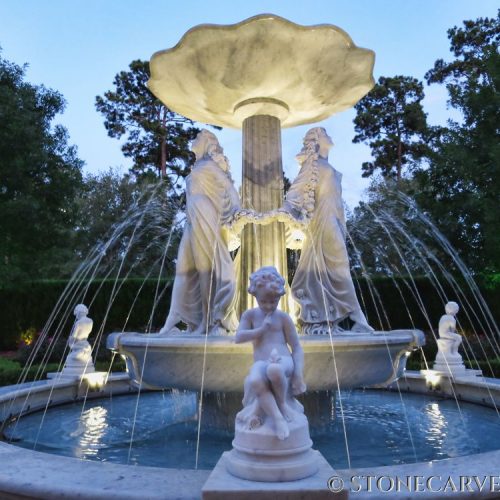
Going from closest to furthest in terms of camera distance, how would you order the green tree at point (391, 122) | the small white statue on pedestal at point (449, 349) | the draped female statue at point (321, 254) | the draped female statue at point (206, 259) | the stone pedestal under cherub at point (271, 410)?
the stone pedestal under cherub at point (271, 410), the draped female statue at point (206, 259), the draped female statue at point (321, 254), the small white statue on pedestal at point (449, 349), the green tree at point (391, 122)

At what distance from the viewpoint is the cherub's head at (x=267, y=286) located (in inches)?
126

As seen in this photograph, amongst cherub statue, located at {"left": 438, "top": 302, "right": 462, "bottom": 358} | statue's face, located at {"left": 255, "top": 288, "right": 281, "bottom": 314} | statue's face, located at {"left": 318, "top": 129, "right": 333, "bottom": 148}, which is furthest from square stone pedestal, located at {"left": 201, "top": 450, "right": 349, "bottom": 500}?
cherub statue, located at {"left": 438, "top": 302, "right": 462, "bottom": 358}

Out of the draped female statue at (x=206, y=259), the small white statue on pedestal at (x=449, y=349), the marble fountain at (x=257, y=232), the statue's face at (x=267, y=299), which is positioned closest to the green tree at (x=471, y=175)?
the small white statue on pedestal at (x=449, y=349)

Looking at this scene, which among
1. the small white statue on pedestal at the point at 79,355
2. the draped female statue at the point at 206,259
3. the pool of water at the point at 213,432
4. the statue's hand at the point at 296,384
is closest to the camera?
the statue's hand at the point at 296,384

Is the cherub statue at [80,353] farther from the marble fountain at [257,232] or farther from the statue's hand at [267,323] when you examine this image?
the statue's hand at [267,323]

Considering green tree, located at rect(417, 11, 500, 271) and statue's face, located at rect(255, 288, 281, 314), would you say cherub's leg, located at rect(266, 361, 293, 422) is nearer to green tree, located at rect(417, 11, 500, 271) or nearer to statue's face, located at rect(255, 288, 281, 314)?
statue's face, located at rect(255, 288, 281, 314)

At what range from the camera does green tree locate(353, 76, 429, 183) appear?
31.5 m

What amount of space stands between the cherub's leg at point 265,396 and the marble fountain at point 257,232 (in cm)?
188

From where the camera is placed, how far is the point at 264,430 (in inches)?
109

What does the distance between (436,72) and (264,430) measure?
31036mm

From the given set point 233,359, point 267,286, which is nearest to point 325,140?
point 233,359

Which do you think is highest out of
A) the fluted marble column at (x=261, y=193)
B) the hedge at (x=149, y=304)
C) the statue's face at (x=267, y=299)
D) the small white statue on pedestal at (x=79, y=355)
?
the hedge at (x=149, y=304)

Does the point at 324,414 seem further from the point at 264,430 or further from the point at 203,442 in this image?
the point at 264,430

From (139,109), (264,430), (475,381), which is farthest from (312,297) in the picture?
(139,109)
